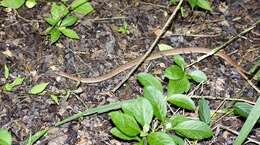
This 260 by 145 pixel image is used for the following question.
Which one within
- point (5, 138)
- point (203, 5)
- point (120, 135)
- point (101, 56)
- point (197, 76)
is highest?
point (203, 5)

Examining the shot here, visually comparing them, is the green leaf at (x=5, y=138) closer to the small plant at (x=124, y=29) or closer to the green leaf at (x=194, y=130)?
the green leaf at (x=194, y=130)

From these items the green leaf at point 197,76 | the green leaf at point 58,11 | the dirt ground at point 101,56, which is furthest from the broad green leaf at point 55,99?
the green leaf at point 197,76

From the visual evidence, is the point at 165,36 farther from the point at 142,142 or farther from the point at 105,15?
the point at 142,142

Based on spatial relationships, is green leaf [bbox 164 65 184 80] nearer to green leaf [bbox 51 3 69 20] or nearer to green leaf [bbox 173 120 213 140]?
green leaf [bbox 173 120 213 140]

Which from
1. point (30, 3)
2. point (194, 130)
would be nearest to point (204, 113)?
point (194, 130)

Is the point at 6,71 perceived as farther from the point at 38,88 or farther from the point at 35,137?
the point at 35,137

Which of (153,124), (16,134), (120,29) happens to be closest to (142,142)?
(153,124)
